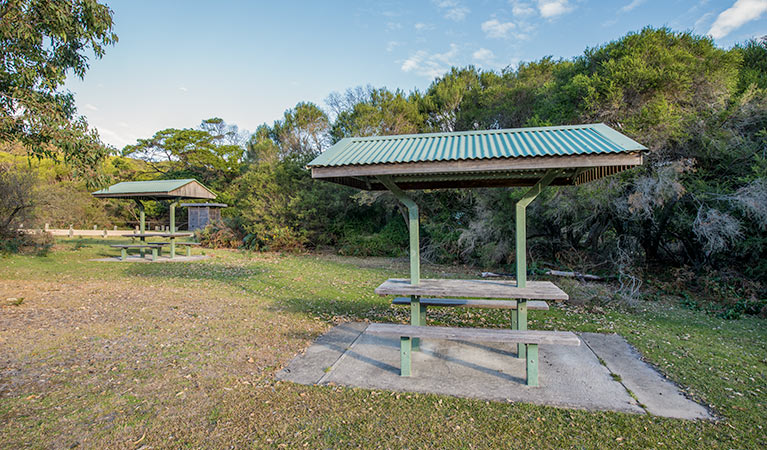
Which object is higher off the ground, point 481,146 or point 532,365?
point 481,146

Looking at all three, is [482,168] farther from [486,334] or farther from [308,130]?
[308,130]

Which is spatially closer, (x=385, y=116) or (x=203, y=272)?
(x=203, y=272)

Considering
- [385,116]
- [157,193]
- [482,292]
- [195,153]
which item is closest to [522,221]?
[482,292]

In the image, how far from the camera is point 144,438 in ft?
8.90

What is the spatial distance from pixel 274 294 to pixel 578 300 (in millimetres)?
6064

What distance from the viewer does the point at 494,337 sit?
362 centimetres

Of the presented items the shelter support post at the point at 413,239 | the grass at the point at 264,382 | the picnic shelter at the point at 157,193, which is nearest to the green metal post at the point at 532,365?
the grass at the point at 264,382

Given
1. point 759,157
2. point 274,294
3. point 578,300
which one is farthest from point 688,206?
point 274,294

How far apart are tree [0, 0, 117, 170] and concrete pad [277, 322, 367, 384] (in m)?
5.58

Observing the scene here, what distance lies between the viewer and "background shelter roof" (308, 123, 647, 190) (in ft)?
11.9

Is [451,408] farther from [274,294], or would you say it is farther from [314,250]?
[314,250]

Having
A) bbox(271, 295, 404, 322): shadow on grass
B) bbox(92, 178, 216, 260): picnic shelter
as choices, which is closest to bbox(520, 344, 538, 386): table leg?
bbox(271, 295, 404, 322): shadow on grass

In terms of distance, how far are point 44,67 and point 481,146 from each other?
8702mm

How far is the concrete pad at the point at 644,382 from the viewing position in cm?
312
